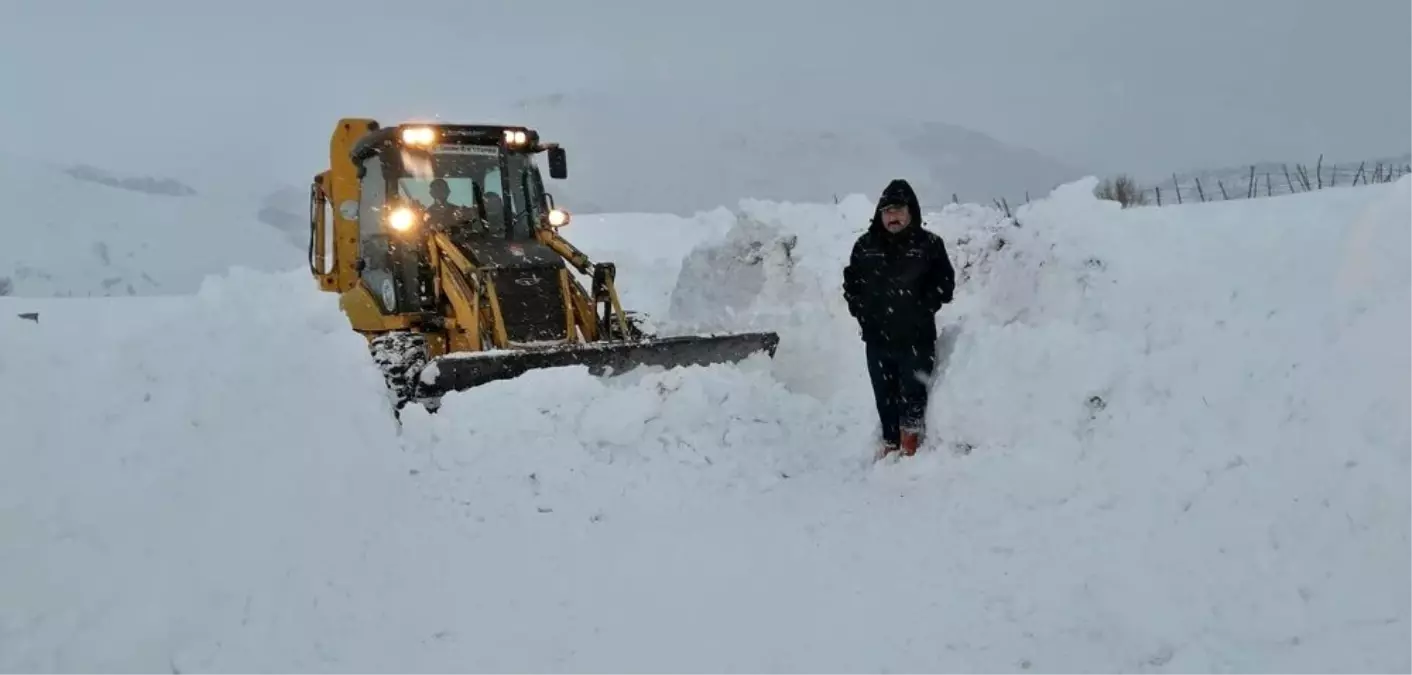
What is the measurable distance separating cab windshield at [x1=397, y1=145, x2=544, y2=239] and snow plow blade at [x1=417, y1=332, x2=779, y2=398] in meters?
2.10

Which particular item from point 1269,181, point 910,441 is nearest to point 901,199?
point 910,441

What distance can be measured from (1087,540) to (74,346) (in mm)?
4615

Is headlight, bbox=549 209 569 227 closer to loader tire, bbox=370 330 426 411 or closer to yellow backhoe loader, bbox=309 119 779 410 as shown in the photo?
yellow backhoe loader, bbox=309 119 779 410

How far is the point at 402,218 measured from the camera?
8.73 meters

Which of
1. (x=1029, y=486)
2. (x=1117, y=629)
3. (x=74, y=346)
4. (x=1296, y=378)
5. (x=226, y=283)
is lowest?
(x=1117, y=629)

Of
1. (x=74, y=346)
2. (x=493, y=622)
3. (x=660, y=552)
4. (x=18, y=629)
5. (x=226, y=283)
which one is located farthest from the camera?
(x=226, y=283)

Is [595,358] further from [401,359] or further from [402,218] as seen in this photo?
[402,218]

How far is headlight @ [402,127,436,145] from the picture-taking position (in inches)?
342

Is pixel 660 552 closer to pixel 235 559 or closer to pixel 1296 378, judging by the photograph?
pixel 235 559

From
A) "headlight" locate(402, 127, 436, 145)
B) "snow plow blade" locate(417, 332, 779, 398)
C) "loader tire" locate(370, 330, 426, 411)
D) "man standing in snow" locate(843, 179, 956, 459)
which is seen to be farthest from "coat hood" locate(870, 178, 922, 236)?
"headlight" locate(402, 127, 436, 145)

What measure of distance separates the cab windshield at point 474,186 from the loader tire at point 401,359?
4.41ft

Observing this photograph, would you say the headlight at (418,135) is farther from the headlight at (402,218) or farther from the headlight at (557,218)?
the headlight at (557,218)

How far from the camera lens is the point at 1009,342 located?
6188 mm

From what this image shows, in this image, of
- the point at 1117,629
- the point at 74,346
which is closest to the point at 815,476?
the point at 1117,629
